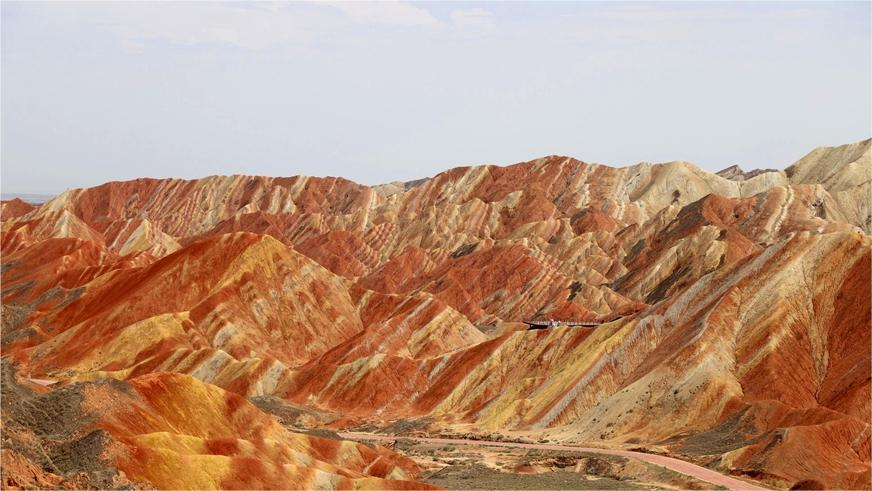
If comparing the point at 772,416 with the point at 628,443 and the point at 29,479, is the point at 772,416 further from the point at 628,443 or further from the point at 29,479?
the point at 29,479

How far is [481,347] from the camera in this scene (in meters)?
124

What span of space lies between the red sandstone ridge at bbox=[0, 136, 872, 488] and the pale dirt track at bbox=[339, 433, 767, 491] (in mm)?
1916

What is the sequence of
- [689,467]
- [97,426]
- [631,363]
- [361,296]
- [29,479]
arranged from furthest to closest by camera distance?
[361,296] → [631,363] → [689,467] → [97,426] → [29,479]

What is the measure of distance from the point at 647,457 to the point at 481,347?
1654 inches

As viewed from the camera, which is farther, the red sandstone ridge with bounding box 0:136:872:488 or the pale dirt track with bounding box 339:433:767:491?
the pale dirt track with bounding box 339:433:767:491

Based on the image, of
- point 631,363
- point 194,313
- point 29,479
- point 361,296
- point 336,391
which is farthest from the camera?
point 361,296

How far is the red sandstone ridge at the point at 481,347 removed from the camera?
72.3 metres

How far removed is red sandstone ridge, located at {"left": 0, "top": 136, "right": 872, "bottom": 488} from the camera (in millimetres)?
72312

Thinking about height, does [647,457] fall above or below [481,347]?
below

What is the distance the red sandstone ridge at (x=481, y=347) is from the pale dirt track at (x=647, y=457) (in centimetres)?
192

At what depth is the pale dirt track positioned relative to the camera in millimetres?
73562

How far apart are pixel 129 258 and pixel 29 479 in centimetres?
13961

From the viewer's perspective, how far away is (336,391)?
409ft

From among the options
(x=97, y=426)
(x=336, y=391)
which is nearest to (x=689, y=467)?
(x=97, y=426)
